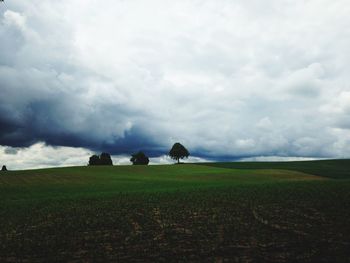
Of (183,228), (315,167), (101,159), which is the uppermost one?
(101,159)

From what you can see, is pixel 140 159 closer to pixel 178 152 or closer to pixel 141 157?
pixel 141 157

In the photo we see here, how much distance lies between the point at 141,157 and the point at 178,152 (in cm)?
1855

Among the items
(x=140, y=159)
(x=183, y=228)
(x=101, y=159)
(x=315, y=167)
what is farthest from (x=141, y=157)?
(x=183, y=228)

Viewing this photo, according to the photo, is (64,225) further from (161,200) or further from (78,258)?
(161,200)

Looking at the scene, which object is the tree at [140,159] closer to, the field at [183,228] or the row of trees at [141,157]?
the row of trees at [141,157]

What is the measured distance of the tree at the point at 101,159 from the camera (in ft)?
438

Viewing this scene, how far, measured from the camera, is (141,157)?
132 metres

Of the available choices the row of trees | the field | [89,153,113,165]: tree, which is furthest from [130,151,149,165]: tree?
the field

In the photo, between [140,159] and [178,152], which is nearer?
[178,152]

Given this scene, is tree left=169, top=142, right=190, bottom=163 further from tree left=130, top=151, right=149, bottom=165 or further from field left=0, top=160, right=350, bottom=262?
field left=0, top=160, right=350, bottom=262

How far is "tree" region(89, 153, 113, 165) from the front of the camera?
13338cm

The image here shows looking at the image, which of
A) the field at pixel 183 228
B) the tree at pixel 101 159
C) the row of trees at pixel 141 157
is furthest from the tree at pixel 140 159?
the field at pixel 183 228

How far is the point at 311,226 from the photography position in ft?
59.3

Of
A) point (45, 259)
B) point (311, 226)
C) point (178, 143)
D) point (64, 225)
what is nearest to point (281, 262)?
point (311, 226)
